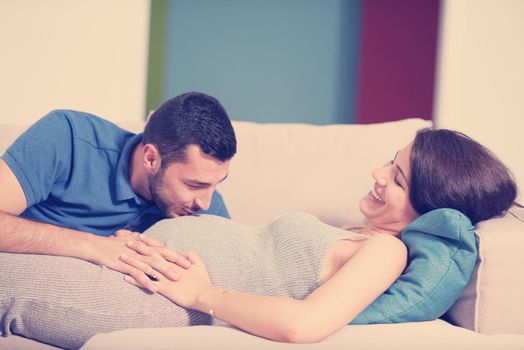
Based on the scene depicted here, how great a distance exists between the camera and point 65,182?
1530mm

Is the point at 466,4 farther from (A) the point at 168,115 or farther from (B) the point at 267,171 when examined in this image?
(A) the point at 168,115

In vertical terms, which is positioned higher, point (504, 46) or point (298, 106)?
point (504, 46)

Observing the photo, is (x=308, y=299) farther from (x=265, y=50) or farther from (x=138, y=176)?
(x=265, y=50)

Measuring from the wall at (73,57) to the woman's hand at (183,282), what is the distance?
201 centimetres

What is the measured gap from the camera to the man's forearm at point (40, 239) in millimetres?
1213

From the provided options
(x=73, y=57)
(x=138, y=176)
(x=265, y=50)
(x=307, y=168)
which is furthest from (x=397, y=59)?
(x=138, y=176)

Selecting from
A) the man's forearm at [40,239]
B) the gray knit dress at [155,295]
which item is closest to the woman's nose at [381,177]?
the gray knit dress at [155,295]

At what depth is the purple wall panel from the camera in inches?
128

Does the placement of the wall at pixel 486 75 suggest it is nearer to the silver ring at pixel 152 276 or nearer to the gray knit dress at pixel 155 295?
the gray knit dress at pixel 155 295

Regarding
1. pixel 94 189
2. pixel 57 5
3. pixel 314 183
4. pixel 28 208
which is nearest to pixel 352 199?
Answer: pixel 314 183

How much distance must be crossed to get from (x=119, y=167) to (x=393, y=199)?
2.54 ft

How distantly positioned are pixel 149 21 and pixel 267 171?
5.63 feet

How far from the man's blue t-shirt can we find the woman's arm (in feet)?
1.40

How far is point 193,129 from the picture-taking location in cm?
152
